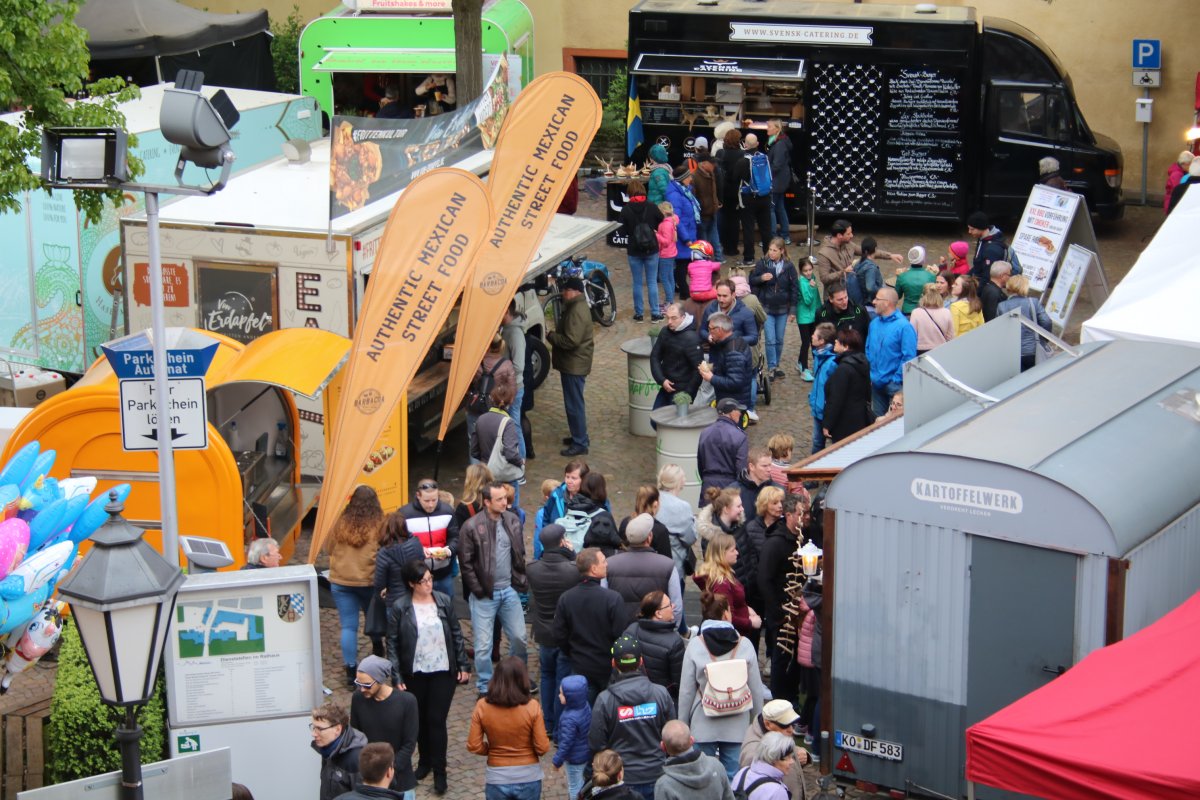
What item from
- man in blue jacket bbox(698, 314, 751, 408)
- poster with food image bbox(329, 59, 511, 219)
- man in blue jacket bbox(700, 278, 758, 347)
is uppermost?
poster with food image bbox(329, 59, 511, 219)

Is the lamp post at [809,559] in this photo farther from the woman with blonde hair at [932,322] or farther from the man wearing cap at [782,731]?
the woman with blonde hair at [932,322]

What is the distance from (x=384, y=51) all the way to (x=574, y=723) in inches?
643

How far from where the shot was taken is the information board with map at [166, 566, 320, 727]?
28.0 ft

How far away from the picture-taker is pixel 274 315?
12.9m

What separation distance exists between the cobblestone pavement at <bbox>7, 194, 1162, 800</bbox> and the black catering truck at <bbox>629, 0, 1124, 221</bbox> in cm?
85

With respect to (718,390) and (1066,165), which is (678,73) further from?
(718,390)

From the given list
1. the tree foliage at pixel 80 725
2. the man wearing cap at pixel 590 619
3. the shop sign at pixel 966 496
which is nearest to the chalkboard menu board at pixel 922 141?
the man wearing cap at pixel 590 619

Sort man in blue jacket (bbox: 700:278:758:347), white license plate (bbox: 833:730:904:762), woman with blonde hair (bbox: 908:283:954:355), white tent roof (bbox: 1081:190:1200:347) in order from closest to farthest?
white license plate (bbox: 833:730:904:762) → white tent roof (bbox: 1081:190:1200:347) → man in blue jacket (bbox: 700:278:758:347) → woman with blonde hair (bbox: 908:283:954:355)

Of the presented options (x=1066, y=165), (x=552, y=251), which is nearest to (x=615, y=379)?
(x=552, y=251)

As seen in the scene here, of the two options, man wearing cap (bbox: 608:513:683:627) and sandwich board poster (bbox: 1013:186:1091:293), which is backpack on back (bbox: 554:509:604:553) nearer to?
man wearing cap (bbox: 608:513:683:627)

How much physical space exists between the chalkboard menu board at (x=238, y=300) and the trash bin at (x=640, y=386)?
11.2 ft

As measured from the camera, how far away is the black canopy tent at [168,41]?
75.1 ft

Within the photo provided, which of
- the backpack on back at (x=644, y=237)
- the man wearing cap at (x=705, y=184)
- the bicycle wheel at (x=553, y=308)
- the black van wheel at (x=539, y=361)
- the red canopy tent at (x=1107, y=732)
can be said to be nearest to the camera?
the red canopy tent at (x=1107, y=732)

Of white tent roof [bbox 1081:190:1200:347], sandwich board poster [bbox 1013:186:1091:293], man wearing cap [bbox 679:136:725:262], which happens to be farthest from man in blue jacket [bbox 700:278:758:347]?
man wearing cap [bbox 679:136:725:262]
